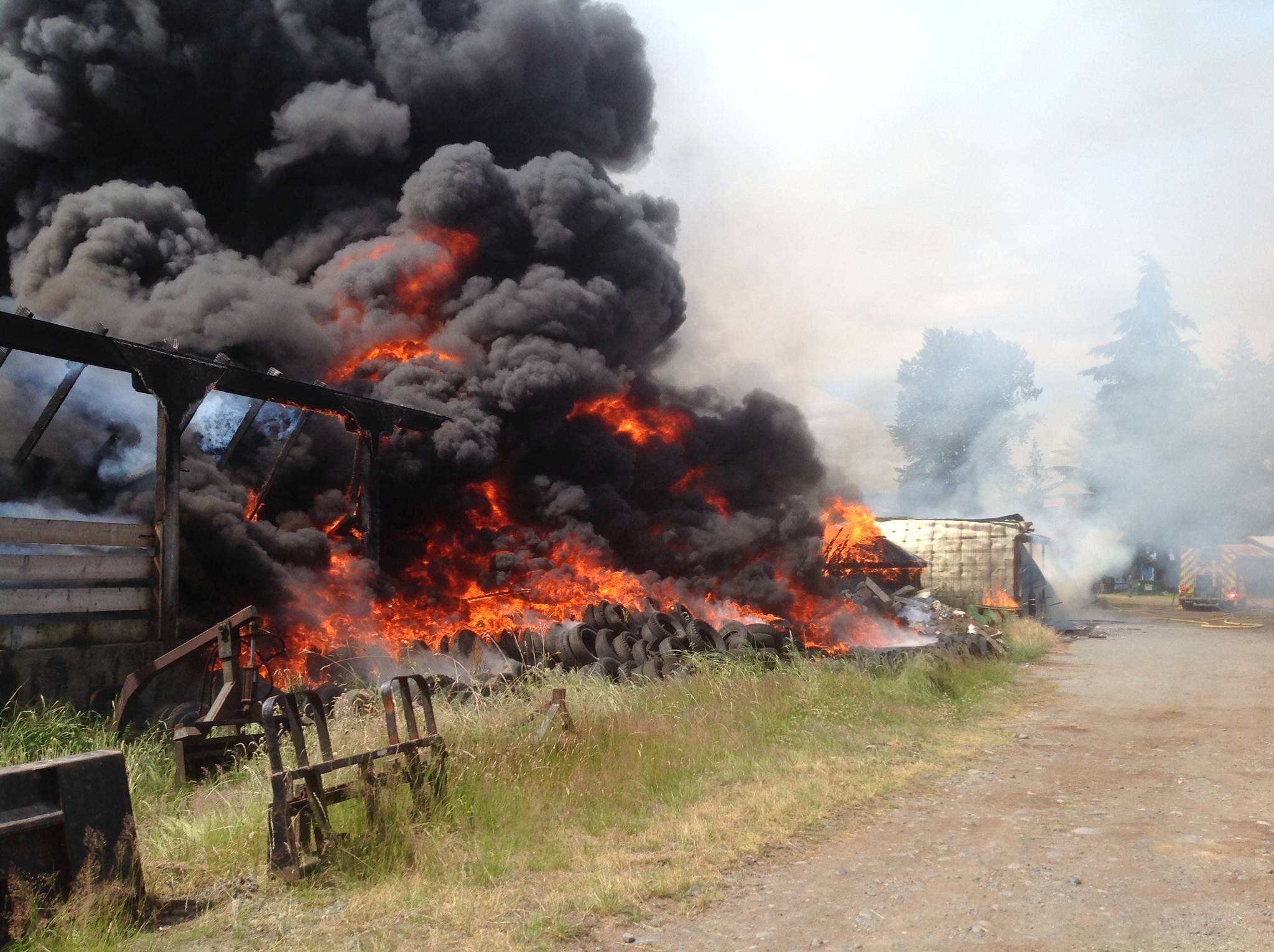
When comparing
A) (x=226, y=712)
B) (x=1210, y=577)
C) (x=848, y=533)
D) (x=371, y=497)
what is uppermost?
(x=371, y=497)

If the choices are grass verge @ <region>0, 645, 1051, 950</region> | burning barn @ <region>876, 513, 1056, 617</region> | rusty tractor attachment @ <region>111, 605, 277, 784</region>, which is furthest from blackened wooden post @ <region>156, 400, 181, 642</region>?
burning barn @ <region>876, 513, 1056, 617</region>

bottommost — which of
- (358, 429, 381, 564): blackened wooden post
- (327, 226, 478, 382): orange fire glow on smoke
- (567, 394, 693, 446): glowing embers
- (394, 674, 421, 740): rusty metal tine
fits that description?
(394, 674, 421, 740): rusty metal tine

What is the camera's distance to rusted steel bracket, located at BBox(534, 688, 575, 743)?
7.73m

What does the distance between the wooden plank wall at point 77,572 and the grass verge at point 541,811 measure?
119 cm

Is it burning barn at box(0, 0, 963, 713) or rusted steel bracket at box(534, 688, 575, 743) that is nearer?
rusted steel bracket at box(534, 688, 575, 743)

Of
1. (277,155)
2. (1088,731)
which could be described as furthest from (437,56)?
(1088,731)

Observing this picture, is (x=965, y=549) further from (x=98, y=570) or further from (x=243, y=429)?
(x=98, y=570)

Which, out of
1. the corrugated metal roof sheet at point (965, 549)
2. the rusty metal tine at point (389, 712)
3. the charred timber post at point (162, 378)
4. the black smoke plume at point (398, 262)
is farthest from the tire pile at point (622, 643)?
the corrugated metal roof sheet at point (965, 549)

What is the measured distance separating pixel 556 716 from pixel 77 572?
5911 millimetres

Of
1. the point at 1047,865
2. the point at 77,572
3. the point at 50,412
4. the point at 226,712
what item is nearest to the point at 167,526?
the point at 77,572

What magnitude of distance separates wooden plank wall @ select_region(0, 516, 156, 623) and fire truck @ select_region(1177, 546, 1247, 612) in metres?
36.8

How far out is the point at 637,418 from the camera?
2150 cm

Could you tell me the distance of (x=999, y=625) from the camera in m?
23.8

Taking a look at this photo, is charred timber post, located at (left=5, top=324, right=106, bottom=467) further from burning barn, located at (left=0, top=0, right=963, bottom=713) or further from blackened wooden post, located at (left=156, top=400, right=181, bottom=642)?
blackened wooden post, located at (left=156, top=400, right=181, bottom=642)
